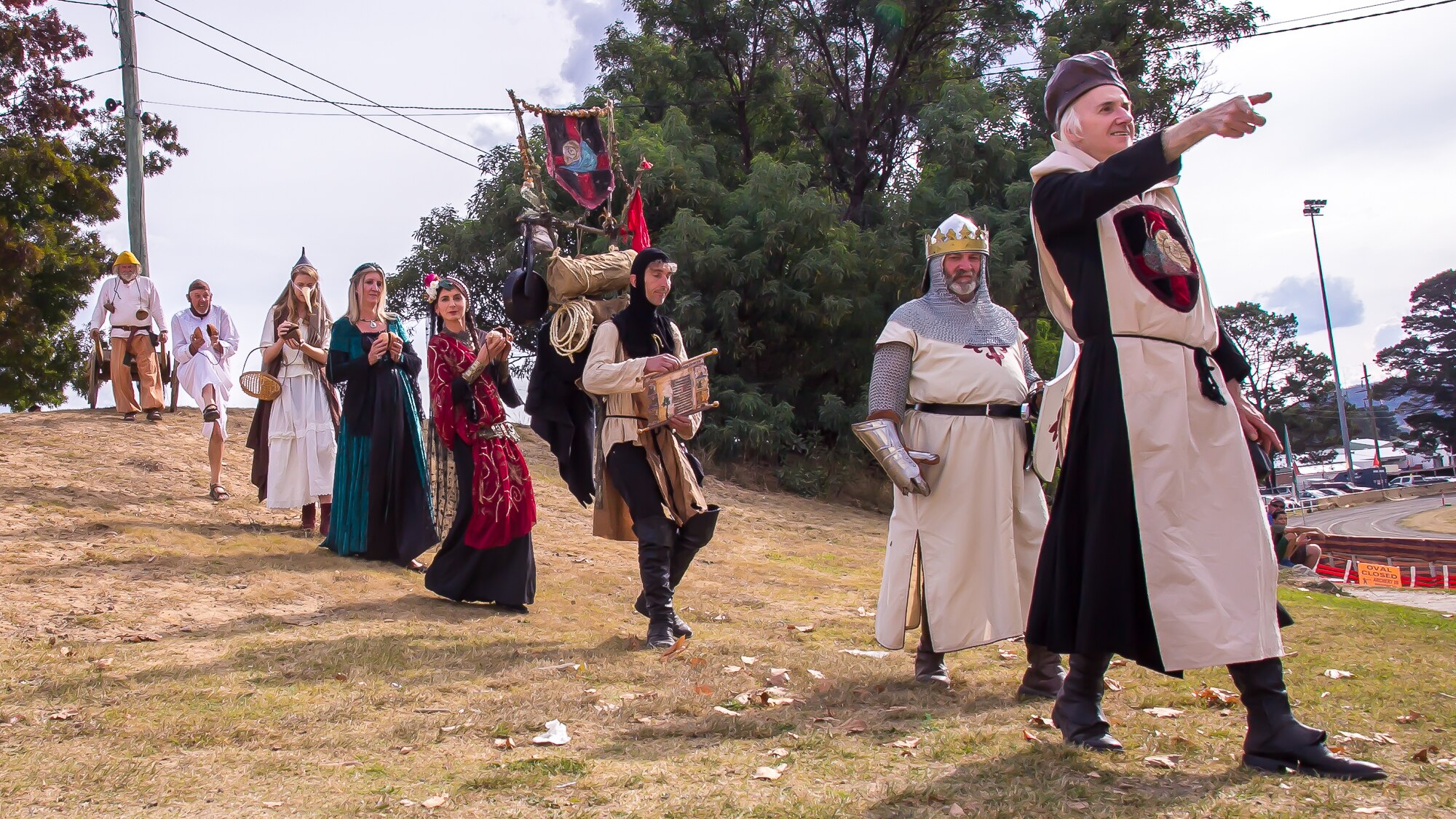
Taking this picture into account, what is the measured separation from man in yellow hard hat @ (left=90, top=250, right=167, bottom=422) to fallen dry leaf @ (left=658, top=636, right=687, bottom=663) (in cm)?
898

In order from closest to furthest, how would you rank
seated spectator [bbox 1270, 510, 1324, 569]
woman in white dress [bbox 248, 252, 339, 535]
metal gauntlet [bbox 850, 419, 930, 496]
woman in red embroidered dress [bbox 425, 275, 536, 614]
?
metal gauntlet [bbox 850, 419, 930, 496] → woman in red embroidered dress [bbox 425, 275, 536, 614] → woman in white dress [bbox 248, 252, 339, 535] → seated spectator [bbox 1270, 510, 1324, 569]

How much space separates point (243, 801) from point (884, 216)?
17.8 meters

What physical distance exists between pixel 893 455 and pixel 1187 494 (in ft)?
4.96

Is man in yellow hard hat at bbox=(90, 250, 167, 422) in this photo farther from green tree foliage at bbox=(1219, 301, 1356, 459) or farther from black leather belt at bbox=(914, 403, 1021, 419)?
green tree foliage at bbox=(1219, 301, 1356, 459)

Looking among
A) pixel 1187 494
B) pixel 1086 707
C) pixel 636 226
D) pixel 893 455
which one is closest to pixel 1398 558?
pixel 636 226

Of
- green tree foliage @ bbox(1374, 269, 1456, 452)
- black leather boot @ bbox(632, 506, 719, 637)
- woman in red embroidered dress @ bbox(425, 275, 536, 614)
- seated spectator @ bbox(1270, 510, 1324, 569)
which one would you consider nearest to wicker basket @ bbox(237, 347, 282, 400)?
woman in red embroidered dress @ bbox(425, 275, 536, 614)

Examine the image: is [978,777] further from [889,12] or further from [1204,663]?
[889,12]

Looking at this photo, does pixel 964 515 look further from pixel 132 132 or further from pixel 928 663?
pixel 132 132

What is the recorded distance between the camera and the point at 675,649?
5574mm

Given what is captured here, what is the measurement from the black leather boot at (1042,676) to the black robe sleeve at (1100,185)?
181 cm

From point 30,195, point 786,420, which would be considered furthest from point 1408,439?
point 30,195

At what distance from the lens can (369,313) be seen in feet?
26.2

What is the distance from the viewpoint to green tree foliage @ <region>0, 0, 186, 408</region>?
18672 mm

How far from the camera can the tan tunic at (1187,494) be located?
3264mm
